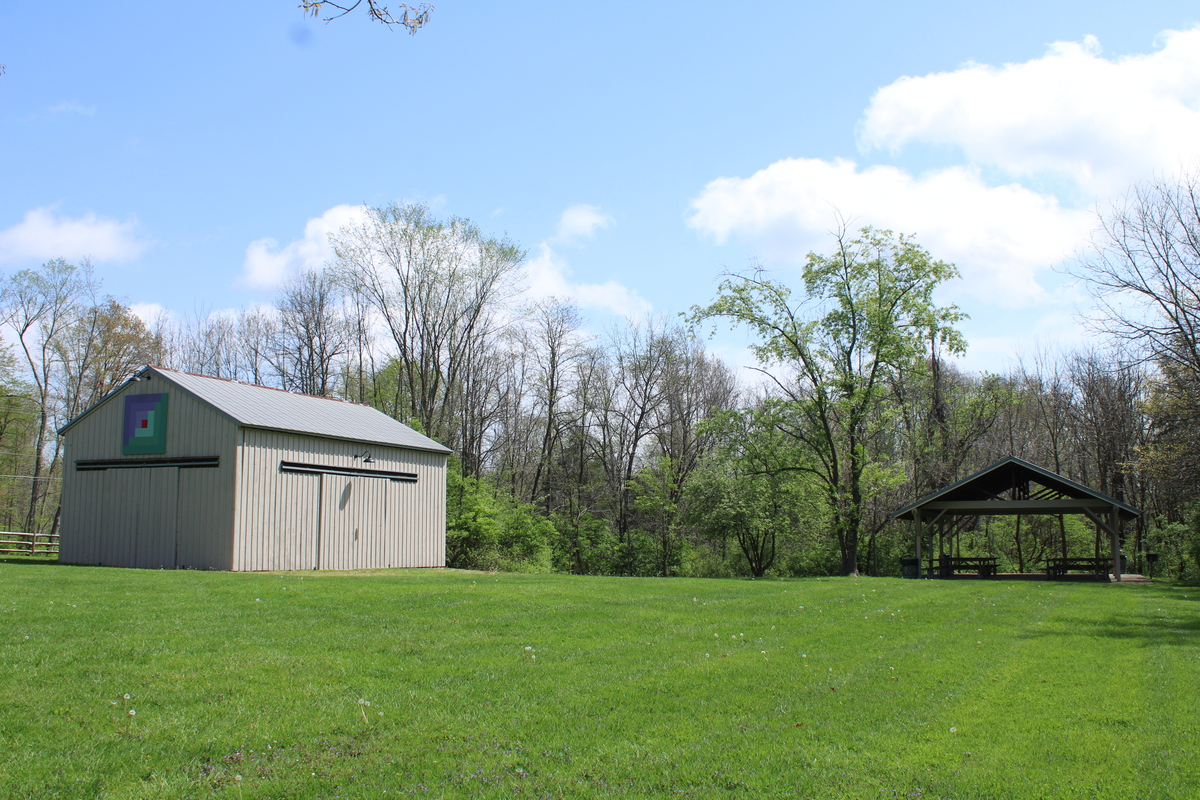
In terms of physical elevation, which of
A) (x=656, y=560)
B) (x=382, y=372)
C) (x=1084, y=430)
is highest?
(x=382, y=372)

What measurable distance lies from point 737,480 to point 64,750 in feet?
97.5

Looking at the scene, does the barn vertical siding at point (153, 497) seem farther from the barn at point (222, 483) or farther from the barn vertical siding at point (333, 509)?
the barn vertical siding at point (333, 509)

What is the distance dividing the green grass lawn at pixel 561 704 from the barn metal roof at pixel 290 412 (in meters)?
9.41

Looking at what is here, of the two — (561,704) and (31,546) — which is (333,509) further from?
(561,704)

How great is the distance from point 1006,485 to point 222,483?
972 inches

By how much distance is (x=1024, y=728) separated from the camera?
231 inches

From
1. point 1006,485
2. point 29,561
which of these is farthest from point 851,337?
point 29,561

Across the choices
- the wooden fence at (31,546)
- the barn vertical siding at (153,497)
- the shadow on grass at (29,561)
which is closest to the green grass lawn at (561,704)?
the barn vertical siding at (153,497)

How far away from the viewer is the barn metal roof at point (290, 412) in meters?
20.3

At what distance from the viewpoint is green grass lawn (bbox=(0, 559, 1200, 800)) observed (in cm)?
461

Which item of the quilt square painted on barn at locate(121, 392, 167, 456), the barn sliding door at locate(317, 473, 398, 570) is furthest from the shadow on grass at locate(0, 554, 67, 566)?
the barn sliding door at locate(317, 473, 398, 570)

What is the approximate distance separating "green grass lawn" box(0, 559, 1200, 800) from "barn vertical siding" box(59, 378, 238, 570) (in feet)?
27.4

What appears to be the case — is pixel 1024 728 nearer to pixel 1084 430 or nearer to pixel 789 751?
pixel 789 751

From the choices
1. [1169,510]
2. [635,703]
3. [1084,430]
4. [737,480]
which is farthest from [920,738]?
[1084,430]
